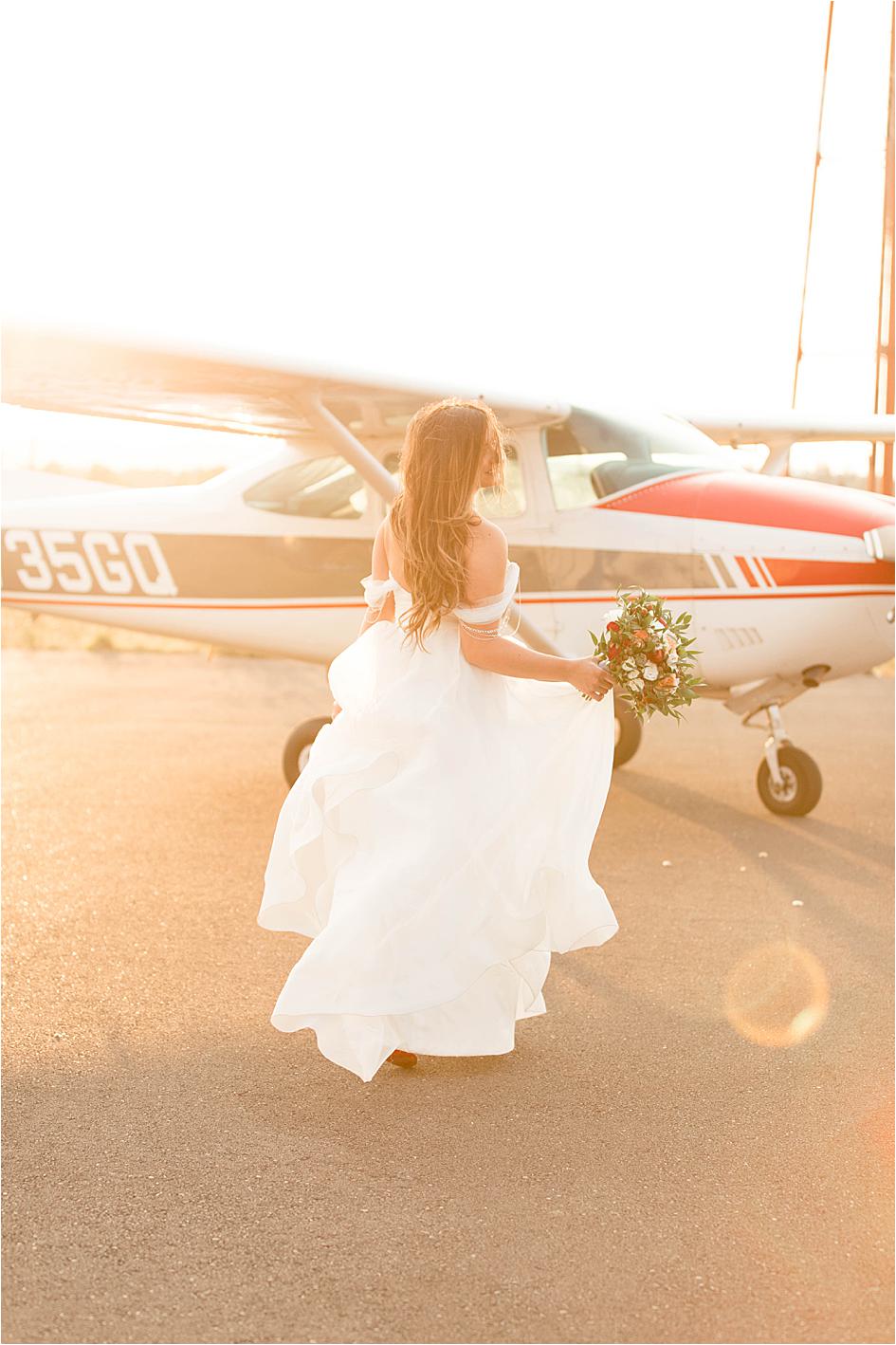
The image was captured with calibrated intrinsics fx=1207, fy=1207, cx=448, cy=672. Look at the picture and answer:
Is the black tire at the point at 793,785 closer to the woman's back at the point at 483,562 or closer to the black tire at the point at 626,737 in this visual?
the black tire at the point at 626,737

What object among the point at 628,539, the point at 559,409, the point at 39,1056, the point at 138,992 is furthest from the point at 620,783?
the point at 39,1056

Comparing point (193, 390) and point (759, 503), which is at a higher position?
point (193, 390)

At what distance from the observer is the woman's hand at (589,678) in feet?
Answer: 11.4

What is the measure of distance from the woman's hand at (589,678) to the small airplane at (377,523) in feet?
9.43

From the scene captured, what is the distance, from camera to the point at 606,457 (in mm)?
6641

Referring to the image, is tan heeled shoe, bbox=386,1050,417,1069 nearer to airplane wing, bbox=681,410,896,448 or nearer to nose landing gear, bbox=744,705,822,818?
nose landing gear, bbox=744,705,822,818

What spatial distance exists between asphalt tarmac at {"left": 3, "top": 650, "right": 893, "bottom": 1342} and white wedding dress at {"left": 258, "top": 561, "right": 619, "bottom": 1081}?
286 millimetres

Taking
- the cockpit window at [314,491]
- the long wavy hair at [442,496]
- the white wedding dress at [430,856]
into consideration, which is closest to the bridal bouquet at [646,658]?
the white wedding dress at [430,856]

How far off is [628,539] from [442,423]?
3294 mm

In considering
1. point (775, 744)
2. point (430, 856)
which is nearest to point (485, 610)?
point (430, 856)

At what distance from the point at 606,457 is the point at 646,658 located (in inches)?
131

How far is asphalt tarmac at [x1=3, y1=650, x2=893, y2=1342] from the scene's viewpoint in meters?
2.42

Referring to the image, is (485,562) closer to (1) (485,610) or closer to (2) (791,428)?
(1) (485,610)

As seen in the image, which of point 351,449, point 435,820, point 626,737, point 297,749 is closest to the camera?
Result: point 435,820
